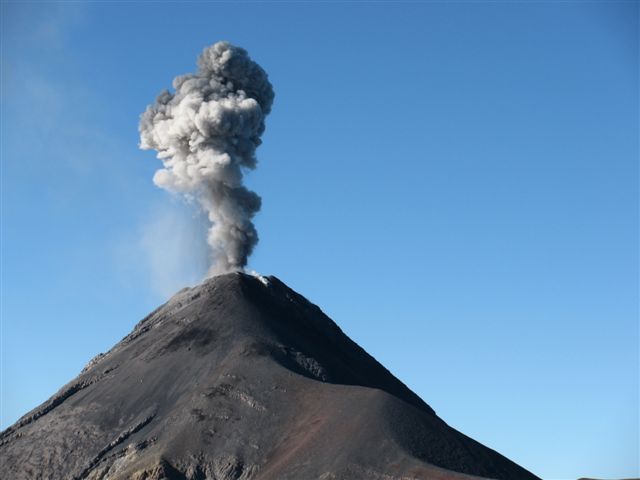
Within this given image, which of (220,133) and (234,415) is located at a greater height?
(220,133)

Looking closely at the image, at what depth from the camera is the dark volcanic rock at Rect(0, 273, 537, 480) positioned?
98.8 metres

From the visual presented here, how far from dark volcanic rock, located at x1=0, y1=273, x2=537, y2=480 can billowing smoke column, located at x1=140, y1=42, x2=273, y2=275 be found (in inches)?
234

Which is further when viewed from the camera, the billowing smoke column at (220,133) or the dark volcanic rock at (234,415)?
the billowing smoke column at (220,133)

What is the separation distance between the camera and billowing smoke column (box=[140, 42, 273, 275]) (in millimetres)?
137375

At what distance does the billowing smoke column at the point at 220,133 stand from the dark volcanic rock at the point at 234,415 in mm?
5942

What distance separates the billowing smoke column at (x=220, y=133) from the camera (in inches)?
5408

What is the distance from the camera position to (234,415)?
108312 mm

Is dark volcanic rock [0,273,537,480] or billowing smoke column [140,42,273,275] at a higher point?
billowing smoke column [140,42,273,275]

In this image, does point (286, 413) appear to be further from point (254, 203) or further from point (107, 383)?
point (254, 203)

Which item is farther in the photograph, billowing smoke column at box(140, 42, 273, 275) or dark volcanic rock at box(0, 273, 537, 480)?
billowing smoke column at box(140, 42, 273, 275)

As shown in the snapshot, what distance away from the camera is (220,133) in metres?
139

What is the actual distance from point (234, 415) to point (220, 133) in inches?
1624

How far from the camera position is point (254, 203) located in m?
139

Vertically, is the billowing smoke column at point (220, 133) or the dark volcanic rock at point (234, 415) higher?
the billowing smoke column at point (220, 133)
